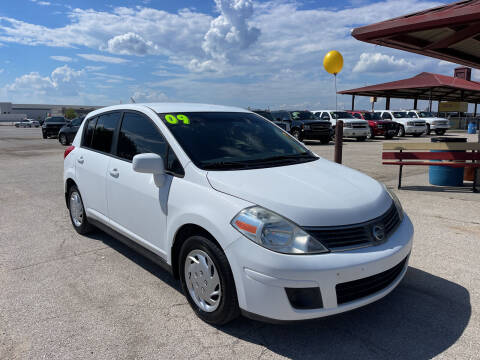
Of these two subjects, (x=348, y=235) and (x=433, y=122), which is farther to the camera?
(x=433, y=122)

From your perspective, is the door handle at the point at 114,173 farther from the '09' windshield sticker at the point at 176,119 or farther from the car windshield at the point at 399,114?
the car windshield at the point at 399,114

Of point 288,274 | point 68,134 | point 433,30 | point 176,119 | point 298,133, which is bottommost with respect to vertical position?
point 298,133

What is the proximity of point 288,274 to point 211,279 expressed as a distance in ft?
2.26

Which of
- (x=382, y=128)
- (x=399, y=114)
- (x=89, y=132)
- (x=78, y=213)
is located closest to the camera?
(x=89, y=132)

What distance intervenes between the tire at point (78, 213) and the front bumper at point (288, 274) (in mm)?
3027

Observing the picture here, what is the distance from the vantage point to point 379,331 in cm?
289

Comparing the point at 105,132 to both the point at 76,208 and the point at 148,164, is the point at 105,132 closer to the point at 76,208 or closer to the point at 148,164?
the point at 76,208

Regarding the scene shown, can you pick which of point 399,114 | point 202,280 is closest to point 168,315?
point 202,280

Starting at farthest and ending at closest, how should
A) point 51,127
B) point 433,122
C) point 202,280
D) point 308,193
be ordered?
point 433,122, point 51,127, point 202,280, point 308,193

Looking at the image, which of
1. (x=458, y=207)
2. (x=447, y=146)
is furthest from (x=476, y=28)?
(x=458, y=207)

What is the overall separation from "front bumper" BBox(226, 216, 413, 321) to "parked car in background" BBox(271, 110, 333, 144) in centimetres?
1750

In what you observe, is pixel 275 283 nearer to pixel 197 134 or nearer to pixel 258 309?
pixel 258 309

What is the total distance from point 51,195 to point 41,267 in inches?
162

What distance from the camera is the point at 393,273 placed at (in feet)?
9.61
